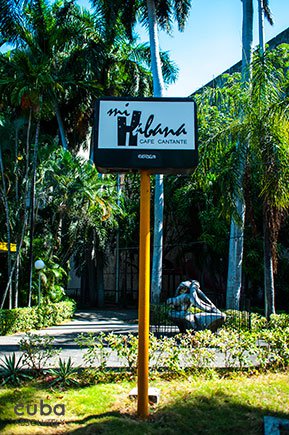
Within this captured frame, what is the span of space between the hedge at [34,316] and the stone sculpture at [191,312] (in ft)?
16.8

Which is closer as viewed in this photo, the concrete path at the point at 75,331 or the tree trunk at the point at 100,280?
the concrete path at the point at 75,331

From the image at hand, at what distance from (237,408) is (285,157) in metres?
6.59

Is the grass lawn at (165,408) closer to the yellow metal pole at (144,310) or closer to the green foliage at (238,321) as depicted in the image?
the yellow metal pole at (144,310)

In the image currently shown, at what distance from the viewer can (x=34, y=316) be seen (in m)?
13.5

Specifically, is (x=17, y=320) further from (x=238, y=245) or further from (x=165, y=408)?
(x=165, y=408)

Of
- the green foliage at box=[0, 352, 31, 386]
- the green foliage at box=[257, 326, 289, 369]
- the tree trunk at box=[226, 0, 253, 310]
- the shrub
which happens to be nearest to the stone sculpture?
the shrub

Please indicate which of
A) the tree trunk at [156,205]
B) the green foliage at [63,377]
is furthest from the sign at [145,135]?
the tree trunk at [156,205]

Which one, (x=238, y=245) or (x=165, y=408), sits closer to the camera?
(x=165, y=408)

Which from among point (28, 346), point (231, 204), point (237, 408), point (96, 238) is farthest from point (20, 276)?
point (237, 408)

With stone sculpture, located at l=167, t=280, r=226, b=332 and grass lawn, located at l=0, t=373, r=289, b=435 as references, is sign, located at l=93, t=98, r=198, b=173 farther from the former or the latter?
stone sculpture, located at l=167, t=280, r=226, b=332

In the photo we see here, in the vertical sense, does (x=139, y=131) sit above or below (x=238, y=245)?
above

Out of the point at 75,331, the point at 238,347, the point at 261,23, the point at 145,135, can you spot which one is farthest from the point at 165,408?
the point at 261,23

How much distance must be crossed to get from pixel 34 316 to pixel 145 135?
10.5m

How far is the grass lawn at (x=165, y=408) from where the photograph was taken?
4141 millimetres
